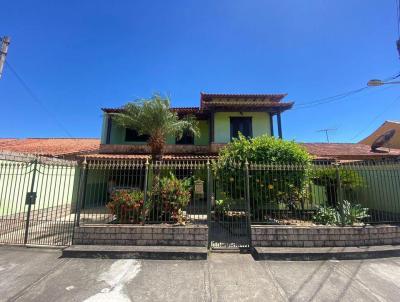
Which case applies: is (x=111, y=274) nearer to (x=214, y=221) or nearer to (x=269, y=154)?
(x=214, y=221)

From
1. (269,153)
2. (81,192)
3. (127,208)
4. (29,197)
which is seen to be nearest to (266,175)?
(269,153)

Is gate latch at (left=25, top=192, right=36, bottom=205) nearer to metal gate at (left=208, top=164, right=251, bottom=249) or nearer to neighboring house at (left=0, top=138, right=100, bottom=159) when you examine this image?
metal gate at (left=208, top=164, right=251, bottom=249)

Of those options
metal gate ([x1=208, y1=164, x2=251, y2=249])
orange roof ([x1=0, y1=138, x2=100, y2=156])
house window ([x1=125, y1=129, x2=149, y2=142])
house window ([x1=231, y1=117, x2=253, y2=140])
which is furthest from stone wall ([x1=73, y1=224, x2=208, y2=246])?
house window ([x1=125, y1=129, x2=149, y2=142])

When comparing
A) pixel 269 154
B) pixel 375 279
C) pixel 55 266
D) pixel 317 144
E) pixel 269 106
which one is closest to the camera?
pixel 375 279

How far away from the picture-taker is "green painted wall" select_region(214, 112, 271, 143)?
15609mm

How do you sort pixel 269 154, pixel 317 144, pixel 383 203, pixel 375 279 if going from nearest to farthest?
pixel 375 279 → pixel 269 154 → pixel 383 203 → pixel 317 144

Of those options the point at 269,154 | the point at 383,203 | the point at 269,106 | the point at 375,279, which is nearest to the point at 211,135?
the point at 269,106

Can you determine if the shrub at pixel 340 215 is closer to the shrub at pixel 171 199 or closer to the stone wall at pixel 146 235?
the stone wall at pixel 146 235

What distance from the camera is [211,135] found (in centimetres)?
1566

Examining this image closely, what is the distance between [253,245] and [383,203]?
7.31 meters

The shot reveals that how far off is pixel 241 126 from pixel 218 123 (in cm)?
168

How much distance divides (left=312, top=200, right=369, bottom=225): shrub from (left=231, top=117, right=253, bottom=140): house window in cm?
901

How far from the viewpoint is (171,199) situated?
7.01m

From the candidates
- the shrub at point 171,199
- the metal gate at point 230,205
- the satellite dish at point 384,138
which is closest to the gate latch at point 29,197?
the shrub at point 171,199
